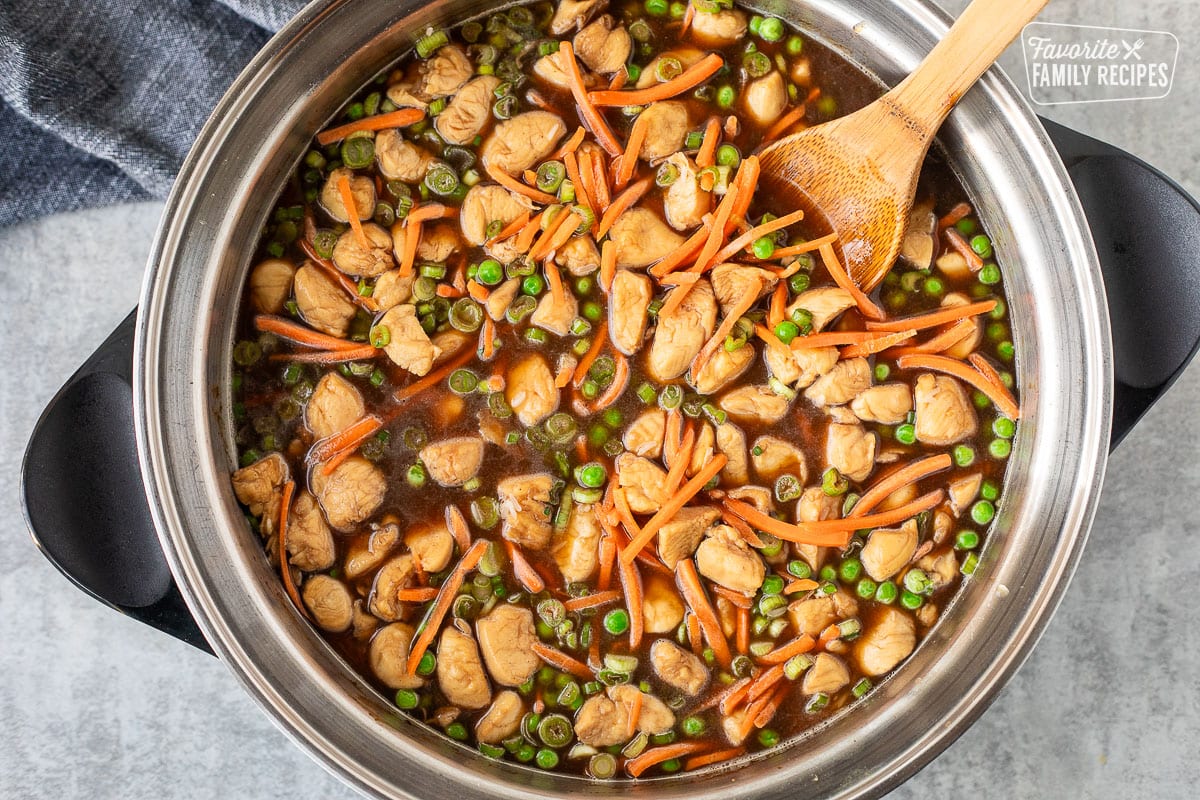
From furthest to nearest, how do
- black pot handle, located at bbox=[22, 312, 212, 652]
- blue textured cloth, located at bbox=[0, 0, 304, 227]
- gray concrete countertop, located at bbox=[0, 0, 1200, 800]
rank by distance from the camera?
gray concrete countertop, located at bbox=[0, 0, 1200, 800] → blue textured cloth, located at bbox=[0, 0, 304, 227] → black pot handle, located at bbox=[22, 312, 212, 652]

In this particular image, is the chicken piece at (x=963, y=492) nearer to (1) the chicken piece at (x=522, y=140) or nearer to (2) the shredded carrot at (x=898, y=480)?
(2) the shredded carrot at (x=898, y=480)

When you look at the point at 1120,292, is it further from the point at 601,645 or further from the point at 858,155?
the point at 601,645

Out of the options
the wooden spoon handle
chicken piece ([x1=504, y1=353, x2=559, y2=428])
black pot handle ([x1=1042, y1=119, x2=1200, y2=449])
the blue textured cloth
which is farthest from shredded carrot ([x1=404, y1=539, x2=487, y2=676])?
black pot handle ([x1=1042, y1=119, x2=1200, y2=449])

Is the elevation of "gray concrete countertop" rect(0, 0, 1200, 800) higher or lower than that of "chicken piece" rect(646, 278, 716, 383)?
lower

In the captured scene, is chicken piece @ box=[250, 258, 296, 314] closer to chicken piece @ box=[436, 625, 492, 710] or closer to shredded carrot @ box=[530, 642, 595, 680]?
chicken piece @ box=[436, 625, 492, 710]

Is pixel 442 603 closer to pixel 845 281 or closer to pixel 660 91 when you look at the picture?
pixel 845 281

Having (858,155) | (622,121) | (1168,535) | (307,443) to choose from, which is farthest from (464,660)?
(1168,535)
